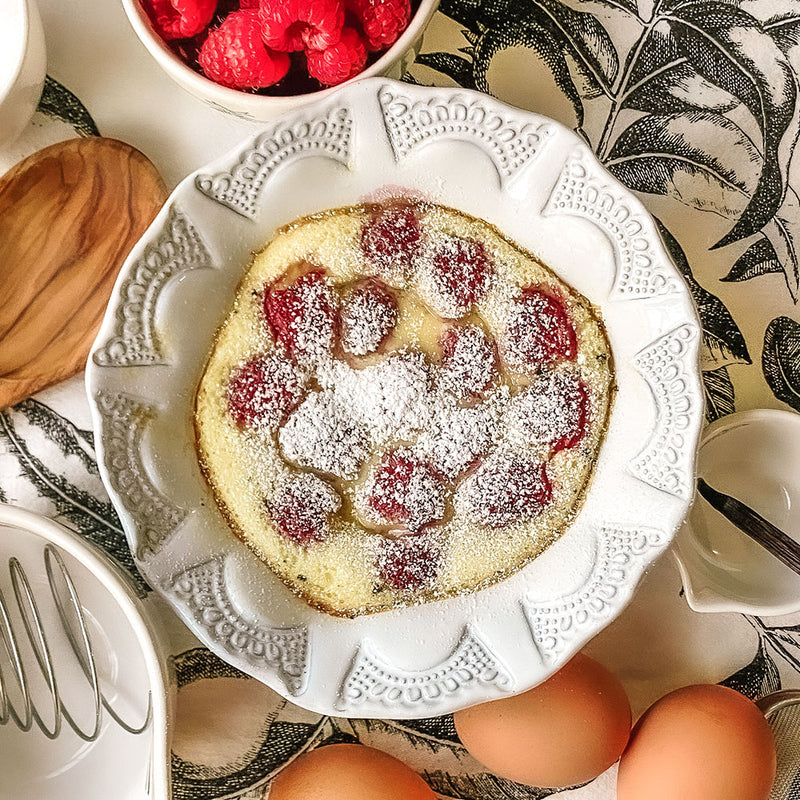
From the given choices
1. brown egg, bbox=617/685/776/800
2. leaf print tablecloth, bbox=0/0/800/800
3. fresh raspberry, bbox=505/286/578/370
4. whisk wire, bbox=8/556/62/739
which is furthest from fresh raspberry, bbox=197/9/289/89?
brown egg, bbox=617/685/776/800

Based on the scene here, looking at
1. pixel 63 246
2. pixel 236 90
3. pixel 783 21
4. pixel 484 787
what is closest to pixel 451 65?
pixel 236 90

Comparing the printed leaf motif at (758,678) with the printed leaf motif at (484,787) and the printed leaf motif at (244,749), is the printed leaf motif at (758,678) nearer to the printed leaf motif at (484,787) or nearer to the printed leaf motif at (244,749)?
the printed leaf motif at (484,787)

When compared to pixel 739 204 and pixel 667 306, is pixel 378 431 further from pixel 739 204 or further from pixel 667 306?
pixel 739 204

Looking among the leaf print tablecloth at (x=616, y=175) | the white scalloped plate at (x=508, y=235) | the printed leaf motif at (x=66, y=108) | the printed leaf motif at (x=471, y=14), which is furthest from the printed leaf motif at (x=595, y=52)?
the printed leaf motif at (x=66, y=108)

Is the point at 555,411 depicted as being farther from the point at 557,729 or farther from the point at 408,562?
the point at 557,729

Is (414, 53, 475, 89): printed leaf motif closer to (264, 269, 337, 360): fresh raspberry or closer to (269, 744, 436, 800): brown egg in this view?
(264, 269, 337, 360): fresh raspberry

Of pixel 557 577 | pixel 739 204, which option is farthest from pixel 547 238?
pixel 557 577
